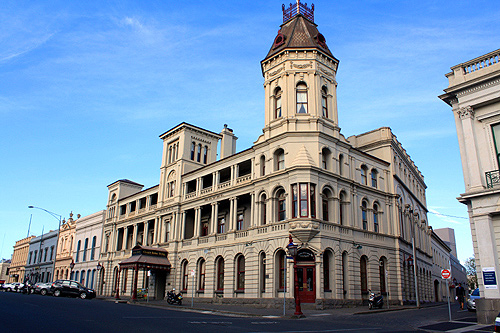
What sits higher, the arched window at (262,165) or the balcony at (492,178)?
the arched window at (262,165)

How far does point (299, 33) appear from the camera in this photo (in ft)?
116

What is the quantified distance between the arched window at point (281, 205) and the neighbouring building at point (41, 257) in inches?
2254

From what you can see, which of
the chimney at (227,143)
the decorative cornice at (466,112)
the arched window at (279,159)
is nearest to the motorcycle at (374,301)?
the arched window at (279,159)

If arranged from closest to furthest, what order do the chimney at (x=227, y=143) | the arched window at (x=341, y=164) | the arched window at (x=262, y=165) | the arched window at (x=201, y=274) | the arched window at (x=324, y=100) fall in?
1. the arched window at (x=341, y=164)
2. the arched window at (x=262, y=165)
3. the arched window at (x=324, y=100)
4. the arched window at (x=201, y=274)
5. the chimney at (x=227, y=143)

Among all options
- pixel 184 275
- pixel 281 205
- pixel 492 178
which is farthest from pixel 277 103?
pixel 184 275

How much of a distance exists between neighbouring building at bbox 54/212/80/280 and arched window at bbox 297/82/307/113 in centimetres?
5047

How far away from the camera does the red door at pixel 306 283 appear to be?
28.2 metres

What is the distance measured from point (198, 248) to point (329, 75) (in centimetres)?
2034

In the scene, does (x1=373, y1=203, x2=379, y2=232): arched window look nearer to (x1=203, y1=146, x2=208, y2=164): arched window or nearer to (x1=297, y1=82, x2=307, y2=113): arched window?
(x1=297, y1=82, x2=307, y2=113): arched window

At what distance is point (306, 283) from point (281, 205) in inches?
248

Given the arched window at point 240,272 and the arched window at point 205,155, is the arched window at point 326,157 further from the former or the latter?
the arched window at point 205,155

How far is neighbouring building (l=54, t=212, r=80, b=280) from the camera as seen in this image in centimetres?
6725

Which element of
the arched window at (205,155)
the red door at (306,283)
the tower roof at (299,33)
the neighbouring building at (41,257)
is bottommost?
the red door at (306,283)

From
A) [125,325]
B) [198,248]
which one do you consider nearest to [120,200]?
[198,248]
